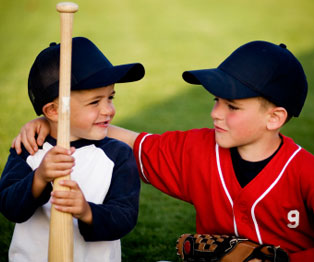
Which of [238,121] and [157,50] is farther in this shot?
[157,50]

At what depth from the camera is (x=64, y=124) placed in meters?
1.65

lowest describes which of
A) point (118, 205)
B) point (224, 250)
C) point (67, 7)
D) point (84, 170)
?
point (224, 250)

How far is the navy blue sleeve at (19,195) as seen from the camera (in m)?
1.87

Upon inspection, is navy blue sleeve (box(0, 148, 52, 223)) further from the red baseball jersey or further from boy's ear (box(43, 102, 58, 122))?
the red baseball jersey

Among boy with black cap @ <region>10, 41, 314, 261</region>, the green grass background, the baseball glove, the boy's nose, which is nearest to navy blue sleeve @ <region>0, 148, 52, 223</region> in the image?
boy with black cap @ <region>10, 41, 314, 261</region>

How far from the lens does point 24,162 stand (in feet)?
6.74

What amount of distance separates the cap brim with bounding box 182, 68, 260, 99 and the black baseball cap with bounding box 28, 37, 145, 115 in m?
0.37

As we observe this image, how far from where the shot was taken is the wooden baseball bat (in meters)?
1.63

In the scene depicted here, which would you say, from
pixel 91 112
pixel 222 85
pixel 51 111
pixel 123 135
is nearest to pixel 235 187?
pixel 222 85

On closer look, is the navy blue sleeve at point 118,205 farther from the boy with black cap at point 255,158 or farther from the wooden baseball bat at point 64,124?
the boy with black cap at point 255,158

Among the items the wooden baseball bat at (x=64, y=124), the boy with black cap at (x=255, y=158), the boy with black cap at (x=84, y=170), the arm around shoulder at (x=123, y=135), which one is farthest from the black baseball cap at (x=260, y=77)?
the wooden baseball bat at (x=64, y=124)

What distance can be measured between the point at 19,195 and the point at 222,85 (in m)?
0.93

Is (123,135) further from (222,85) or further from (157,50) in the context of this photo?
(157,50)

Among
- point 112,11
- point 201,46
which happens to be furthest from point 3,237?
point 112,11
